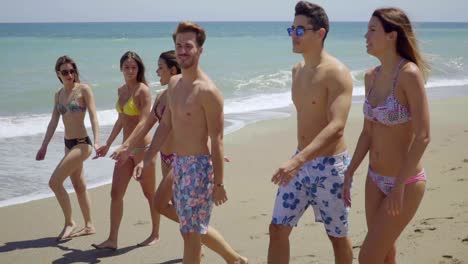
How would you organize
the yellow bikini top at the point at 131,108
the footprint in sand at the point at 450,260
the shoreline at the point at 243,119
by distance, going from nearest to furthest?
1. the footprint in sand at the point at 450,260
2. the yellow bikini top at the point at 131,108
3. the shoreline at the point at 243,119

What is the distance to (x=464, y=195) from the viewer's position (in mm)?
6727

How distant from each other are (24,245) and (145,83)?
1899 millimetres

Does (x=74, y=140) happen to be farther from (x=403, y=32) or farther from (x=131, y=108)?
(x=403, y=32)

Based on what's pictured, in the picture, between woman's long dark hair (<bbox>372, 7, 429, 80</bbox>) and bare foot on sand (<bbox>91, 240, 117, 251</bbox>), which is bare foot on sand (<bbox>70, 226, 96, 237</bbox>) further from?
woman's long dark hair (<bbox>372, 7, 429, 80</bbox>)

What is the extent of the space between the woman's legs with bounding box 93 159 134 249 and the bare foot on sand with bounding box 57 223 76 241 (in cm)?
49

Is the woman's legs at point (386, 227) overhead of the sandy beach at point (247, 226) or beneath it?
overhead

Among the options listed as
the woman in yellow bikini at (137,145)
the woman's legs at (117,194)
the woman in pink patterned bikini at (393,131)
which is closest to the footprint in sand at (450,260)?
the woman in pink patterned bikini at (393,131)

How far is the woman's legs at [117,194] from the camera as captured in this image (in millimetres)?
5793

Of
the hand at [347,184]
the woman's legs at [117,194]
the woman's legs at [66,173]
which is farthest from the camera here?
the woman's legs at [66,173]

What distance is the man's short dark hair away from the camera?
4.09m

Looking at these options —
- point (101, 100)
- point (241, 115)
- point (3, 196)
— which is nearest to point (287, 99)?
point (241, 115)

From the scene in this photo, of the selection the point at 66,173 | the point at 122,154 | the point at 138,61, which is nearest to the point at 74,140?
the point at 66,173

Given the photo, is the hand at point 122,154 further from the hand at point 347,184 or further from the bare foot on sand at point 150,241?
the hand at point 347,184

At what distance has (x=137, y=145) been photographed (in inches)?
226
